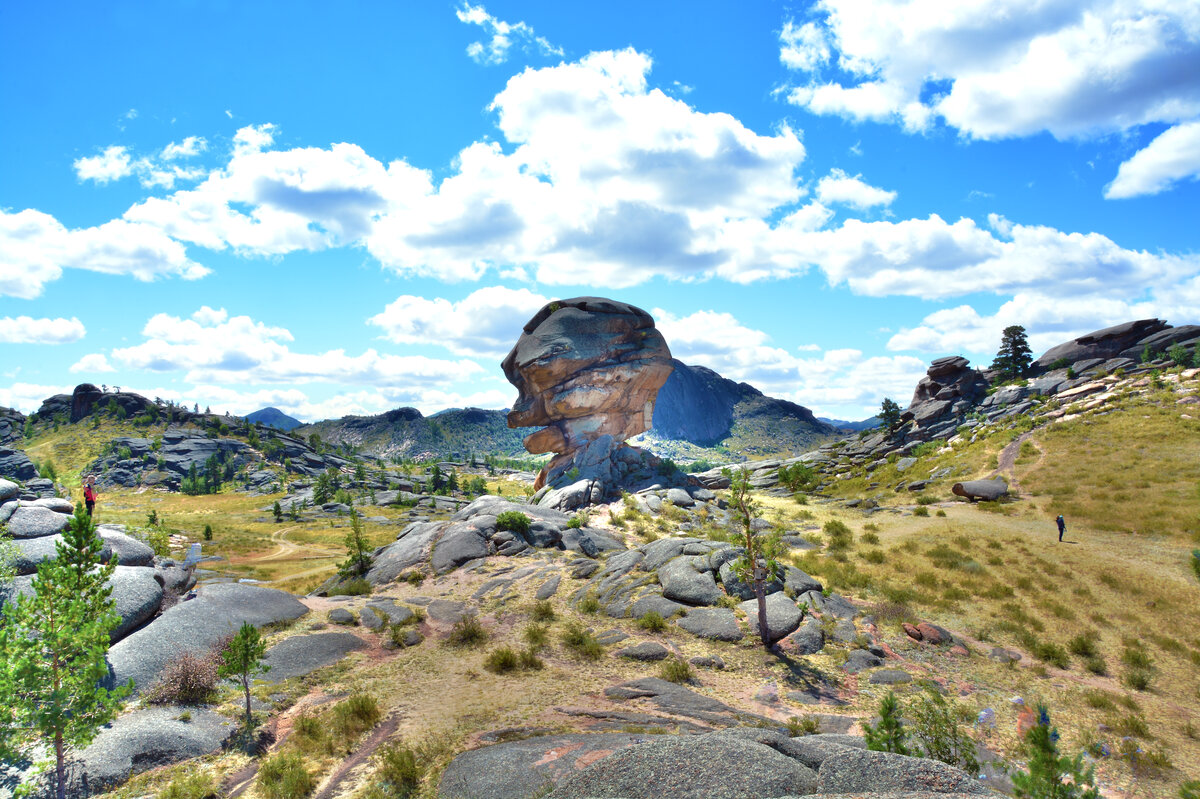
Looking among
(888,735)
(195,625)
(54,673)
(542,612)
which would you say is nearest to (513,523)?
(542,612)

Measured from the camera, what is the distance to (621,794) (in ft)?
27.1

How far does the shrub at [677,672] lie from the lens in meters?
17.0

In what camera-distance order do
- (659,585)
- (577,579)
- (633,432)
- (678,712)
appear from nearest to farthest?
1. (678,712)
2. (659,585)
3. (577,579)
4. (633,432)

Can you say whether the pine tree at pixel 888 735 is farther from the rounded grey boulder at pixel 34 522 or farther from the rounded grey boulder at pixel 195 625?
the rounded grey boulder at pixel 34 522

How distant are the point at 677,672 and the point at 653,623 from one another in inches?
160

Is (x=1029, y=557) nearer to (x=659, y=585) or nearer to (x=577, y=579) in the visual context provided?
(x=659, y=585)

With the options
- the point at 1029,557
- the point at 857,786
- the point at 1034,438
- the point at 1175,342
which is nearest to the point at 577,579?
the point at 857,786

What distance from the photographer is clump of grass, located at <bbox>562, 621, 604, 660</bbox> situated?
19203 millimetres

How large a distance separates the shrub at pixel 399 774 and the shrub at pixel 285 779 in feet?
4.92

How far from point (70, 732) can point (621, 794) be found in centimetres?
1086

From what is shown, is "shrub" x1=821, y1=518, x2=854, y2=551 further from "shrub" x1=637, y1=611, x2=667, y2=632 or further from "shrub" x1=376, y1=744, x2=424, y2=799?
"shrub" x1=376, y1=744, x2=424, y2=799

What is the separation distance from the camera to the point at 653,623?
21109 mm

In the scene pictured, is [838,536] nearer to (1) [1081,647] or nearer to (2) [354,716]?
(1) [1081,647]

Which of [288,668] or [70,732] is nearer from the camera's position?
[70,732]
